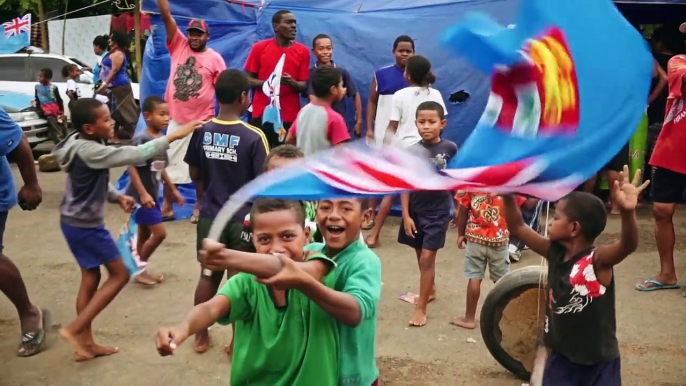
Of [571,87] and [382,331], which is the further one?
[382,331]

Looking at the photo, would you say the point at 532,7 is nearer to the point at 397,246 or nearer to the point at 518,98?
the point at 518,98

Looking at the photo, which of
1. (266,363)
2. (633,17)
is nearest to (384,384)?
(266,363)

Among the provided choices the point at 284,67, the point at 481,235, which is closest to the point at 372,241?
the point at 284,67

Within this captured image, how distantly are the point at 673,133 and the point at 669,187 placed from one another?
15.5 inches

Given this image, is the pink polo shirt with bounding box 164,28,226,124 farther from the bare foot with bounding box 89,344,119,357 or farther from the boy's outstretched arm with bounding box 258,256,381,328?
the boy's outstretched arm with bounding box 258,256,381,328

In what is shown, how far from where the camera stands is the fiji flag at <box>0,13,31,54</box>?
13390mm

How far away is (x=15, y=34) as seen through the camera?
44.6ft

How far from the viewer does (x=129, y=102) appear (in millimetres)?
10680

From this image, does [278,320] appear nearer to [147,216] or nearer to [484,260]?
[484,260]

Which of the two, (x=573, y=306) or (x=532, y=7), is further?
(x=573, y=306)

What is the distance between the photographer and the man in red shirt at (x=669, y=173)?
5742 millimetres

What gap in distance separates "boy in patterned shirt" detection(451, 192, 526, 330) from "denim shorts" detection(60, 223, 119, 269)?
6.93 feet

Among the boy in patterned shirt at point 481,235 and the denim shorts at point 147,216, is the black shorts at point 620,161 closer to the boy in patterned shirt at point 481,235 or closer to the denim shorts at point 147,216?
the boy in patterned shirt at point 481,235

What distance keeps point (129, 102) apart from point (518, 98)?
875 centimetres
